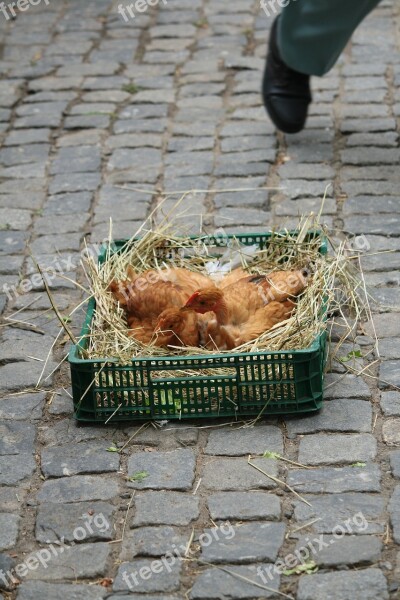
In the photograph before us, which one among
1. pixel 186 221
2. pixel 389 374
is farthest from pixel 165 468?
pixel 186 221

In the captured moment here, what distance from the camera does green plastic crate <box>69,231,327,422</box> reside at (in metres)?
3.72

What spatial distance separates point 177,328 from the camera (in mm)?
3971

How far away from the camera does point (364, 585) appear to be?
301 centimetres

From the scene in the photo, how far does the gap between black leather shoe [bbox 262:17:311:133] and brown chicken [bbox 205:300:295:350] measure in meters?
2.10

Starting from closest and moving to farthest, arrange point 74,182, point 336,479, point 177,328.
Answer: point 336,479 < point 177,328 < point 74,182

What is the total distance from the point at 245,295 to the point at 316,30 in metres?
2.05

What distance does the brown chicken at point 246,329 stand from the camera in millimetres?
3984

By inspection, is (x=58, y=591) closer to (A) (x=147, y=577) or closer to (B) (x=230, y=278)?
(A) (x=147, y=577)

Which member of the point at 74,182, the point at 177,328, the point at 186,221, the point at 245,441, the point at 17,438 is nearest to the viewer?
the point at 245,441

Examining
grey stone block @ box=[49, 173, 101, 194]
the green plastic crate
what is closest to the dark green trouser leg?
grey stone block @ box=[49, 173, 101, 194]

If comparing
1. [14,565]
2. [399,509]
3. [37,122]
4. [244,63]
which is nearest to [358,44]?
[244,63]

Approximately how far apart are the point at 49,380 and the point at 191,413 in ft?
2.16

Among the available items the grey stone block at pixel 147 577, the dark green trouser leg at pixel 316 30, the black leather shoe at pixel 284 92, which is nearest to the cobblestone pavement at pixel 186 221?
the grey stone block at pixel 147 577

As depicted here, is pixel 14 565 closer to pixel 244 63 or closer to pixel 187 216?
pixel 187 216
